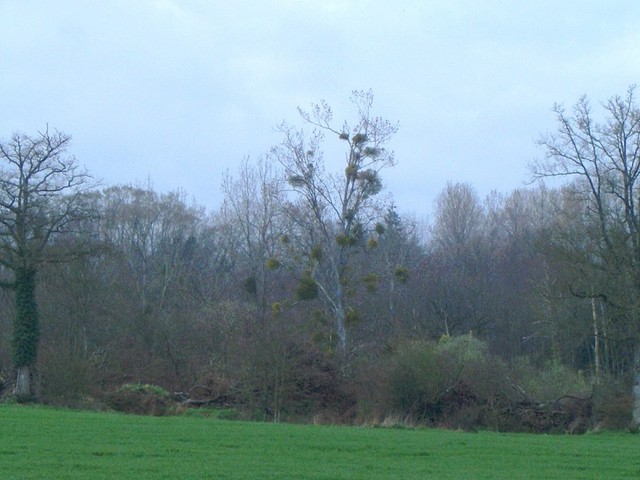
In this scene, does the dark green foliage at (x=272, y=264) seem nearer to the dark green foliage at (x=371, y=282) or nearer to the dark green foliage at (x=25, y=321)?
the dark green foliage at (x=371, y=282)

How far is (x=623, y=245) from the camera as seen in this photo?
3256 cm

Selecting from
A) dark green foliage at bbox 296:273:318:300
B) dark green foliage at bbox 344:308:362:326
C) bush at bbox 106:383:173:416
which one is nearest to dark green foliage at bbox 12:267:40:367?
bush at bbox 106:383:173:416

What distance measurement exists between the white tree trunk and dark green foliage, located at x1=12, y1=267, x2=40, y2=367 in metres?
0.25

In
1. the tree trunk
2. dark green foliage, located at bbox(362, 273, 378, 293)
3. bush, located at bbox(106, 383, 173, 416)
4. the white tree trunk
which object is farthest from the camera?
dark green foliage, located at bbox(362, 273, 378, 293)

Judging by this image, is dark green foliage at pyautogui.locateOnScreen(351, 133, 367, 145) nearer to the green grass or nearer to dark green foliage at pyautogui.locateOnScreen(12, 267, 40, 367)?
dark green foliage at pyautogui.locateOnScreen(12, 267, 40, 367)

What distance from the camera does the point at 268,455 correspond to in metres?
15.7

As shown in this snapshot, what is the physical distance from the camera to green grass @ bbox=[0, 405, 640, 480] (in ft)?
42.8

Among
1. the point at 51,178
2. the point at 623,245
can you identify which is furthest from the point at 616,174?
the point at 51,178

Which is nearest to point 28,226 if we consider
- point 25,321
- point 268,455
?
point 25,321

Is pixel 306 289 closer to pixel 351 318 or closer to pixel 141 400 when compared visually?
pixel 351 318

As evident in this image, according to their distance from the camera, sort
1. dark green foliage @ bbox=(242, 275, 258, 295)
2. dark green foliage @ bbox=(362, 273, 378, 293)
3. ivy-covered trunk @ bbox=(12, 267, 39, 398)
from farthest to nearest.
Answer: dark green foliage @ bbox=(242, 275, 258, 295) < dark green foliage @ bbox=(362, 273, 378, 293) < ivy-covered trunk @ bbox=(12, 267, 39, 398)

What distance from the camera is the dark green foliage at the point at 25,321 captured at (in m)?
37.2

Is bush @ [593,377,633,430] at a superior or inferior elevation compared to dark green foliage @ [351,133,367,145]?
inferior

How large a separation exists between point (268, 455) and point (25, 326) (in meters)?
24.9
